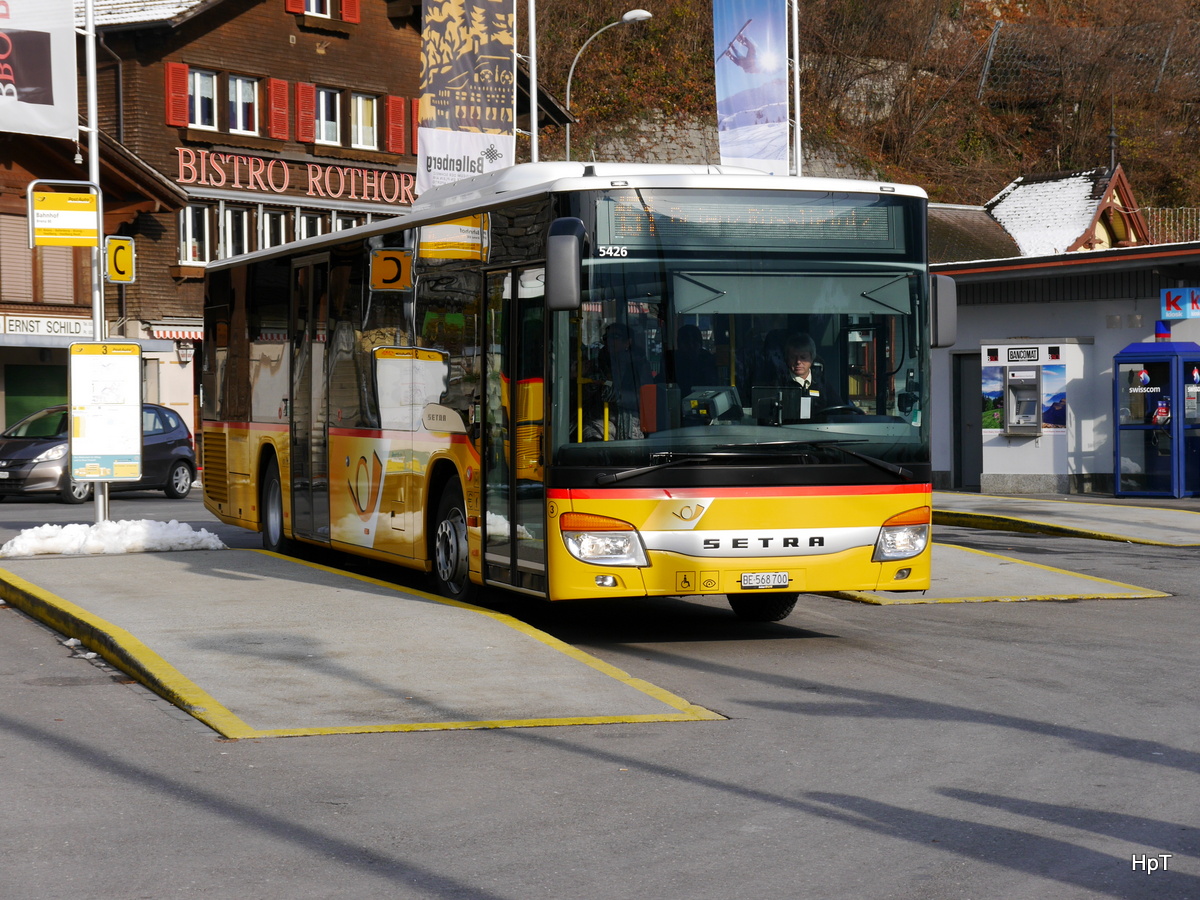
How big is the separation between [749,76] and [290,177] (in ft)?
69.5

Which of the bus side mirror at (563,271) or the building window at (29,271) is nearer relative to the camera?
the bus side mirror at (563,271)

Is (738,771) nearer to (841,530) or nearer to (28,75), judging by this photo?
(841,530)

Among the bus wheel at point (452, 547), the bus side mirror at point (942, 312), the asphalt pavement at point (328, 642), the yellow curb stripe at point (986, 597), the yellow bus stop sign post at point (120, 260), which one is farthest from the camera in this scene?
the yellow bus stop sign post at point (120, 260)

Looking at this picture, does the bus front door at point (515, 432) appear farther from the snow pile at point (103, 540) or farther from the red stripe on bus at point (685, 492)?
the snow pile at point (103, 540)

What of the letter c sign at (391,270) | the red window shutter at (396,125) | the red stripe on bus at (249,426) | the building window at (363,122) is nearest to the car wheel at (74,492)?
the red stripe on bus at (249,426)

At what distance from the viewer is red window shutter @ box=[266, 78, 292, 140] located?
41469 mm

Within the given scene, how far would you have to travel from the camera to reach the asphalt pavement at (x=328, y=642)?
322 inches

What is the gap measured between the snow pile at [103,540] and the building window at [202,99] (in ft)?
89.4

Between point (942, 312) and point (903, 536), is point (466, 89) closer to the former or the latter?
point (942, 312)

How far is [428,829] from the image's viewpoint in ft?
19.8

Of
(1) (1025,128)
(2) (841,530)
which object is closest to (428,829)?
(2) (841,530)

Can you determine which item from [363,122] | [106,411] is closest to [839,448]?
[106,411]

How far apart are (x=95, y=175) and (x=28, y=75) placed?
1310 mm

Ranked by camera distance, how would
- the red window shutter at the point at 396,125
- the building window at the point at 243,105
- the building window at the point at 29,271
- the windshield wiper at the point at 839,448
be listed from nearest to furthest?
the windshield wiper at the point at 839,448 → the building window at the point at 29,271 → the building window at the point at 243,105 → the red window shutter at the point at 396,125
